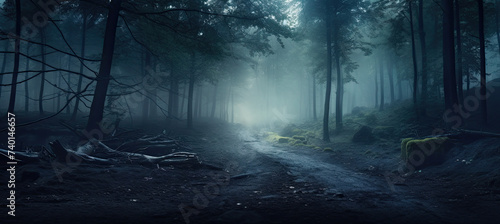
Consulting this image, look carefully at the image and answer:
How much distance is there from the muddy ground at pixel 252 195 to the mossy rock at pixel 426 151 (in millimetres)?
366

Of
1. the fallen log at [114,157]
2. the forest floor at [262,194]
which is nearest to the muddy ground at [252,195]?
the forest floor at [262,194]

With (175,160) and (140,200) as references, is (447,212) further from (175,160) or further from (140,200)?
(175,160)

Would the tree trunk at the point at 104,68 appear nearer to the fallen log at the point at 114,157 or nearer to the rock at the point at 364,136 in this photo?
the fallen log at the point at 114,157

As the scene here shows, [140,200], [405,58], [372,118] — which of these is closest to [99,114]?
[140,200]

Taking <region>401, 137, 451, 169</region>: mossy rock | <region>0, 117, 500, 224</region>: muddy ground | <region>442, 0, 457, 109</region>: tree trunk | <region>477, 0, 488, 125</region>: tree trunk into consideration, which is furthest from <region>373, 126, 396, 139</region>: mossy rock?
<region>0, 117, 500, 224</region>: muddy ground

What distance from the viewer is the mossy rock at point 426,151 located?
8667 mm

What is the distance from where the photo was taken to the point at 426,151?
346 inches

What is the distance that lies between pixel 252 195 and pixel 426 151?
24.3 ft

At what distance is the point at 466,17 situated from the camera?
18453 mm

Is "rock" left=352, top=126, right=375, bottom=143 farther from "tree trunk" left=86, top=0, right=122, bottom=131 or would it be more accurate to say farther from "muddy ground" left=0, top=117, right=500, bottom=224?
"tree trunk" left=86, top=0, right=122, bottom=131

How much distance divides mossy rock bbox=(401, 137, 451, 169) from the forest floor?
28 cm

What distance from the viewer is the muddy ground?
3.72m

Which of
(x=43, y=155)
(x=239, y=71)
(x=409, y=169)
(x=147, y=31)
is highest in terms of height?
(x=239, y=71)

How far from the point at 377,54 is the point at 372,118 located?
1273 cm
